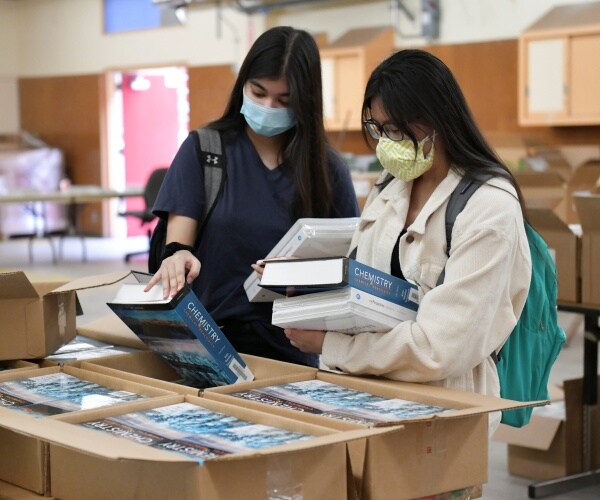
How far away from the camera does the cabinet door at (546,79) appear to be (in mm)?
8820

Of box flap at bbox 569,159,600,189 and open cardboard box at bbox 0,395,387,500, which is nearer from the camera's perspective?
open cardboard box at bbox 0,395,387,500

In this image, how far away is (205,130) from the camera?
2.36 metres

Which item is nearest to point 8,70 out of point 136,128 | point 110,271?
point 136,128

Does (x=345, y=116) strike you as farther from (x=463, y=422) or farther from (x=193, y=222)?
(x=463, y=422)

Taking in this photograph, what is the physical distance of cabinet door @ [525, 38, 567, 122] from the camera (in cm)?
882

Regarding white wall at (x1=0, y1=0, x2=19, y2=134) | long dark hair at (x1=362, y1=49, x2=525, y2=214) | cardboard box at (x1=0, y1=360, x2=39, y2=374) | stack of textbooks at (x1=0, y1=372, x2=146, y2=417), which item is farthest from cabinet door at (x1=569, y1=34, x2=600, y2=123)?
white wall at (x1=0, y1=0, x2=19, y2=134)

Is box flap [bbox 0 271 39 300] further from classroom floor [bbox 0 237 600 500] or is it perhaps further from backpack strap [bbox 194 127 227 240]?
classroom floor [bbox 0 237 600 500]

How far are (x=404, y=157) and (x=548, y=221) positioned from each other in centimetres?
196

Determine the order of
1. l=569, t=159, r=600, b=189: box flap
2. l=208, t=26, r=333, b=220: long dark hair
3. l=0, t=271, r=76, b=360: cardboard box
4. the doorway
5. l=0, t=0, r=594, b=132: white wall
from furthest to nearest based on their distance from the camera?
the doorway → l=0, t=0, r=594, b=132: white wall → l=569, t=159, r=600, b=189: box flap → l=208, t=26, r=333, b=220: long dark hair → l=0, t=271, r=76, b=360: cardboard box

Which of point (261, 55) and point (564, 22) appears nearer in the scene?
point (261, 55)

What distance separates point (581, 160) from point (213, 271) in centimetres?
746

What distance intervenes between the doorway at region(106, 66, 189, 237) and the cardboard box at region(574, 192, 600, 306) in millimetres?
10909

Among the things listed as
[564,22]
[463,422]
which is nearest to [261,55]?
[463,422]

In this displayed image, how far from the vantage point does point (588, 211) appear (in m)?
3.46
